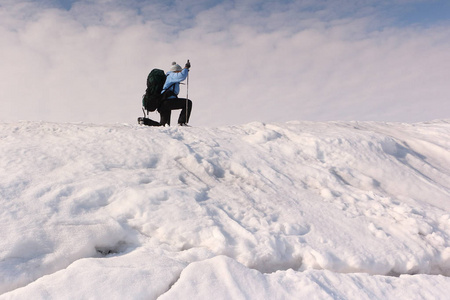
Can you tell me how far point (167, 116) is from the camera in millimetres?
8102

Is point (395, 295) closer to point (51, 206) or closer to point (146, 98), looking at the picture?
point (51, 206)

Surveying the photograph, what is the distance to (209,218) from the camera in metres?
3.32

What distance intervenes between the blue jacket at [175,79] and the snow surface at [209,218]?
250cm

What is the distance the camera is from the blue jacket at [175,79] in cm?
771

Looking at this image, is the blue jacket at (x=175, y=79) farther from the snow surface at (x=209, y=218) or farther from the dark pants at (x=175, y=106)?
the snow surface at (x=209, y=218)

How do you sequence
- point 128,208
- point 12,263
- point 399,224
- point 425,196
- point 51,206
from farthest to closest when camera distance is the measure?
point 425,196 → point 399,224 → point 128,208 → point 51,206 → point 12,263

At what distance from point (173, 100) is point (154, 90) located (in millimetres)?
562

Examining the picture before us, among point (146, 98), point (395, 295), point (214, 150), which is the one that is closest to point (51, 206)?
point (214, 150)

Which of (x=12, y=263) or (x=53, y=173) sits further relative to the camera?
(x=53, y=173)

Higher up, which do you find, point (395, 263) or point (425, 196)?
point (425, 196)

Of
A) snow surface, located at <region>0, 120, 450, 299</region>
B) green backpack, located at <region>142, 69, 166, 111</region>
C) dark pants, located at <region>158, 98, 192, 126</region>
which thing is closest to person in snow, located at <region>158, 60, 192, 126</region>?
dark pants, located at <region>158, 98, 192, 126</region>

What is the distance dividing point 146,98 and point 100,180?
4.60 meters

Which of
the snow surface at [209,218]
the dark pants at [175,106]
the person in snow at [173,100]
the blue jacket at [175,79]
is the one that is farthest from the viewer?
the dark pants at [175,106]

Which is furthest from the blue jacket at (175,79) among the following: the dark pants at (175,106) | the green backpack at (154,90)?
the dark pants at (175,106)
